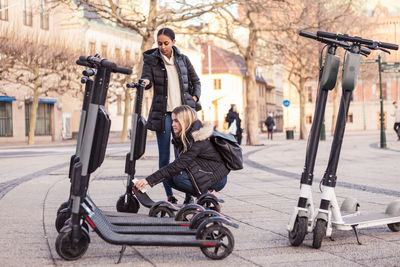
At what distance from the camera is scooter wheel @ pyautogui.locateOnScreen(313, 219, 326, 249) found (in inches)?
188

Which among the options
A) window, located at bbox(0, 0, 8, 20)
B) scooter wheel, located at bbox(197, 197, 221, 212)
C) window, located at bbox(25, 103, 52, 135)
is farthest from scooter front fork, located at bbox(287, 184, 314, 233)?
window, located at bbox(25, 103, 52, 135)

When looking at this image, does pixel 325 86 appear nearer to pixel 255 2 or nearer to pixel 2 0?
pixel 255 2

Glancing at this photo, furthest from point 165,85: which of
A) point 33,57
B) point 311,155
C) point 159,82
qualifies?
point 33,57

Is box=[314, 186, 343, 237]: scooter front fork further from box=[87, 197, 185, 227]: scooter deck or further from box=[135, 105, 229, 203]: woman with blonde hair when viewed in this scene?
box=[135, 105, 229, 203]: woman with blonde hair

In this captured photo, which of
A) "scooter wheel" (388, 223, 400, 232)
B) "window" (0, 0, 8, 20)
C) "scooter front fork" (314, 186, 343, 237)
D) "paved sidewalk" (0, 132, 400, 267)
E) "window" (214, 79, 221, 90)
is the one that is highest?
"window" (0, 0, 8, 20)

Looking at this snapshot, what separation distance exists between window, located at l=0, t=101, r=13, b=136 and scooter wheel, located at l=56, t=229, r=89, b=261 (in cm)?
3994

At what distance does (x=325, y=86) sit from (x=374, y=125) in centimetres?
7779

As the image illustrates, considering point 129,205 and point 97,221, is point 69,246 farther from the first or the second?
point 129,205

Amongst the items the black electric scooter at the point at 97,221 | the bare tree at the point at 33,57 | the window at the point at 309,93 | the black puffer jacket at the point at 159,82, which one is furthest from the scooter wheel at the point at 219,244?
the window at the point at 309,93

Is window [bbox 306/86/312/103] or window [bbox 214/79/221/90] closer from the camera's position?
window [bbox 214/79/221/90]

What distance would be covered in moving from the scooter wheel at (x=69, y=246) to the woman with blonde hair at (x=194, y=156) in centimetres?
166

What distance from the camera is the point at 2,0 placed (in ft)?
132

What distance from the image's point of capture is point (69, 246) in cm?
442

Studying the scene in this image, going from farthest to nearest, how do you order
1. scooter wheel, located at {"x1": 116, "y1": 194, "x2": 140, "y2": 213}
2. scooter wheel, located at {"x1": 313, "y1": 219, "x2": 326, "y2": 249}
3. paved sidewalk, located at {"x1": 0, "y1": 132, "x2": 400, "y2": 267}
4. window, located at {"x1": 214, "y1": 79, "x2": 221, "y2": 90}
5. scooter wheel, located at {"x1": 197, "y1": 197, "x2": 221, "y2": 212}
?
window, located at {"x1": 214, "y1": 79, "x2": 221, "y2": 90}
scooter wheel, located at {"x1": 116, "y1": 194, "x2": 140, "y2": 213}
scooter wheel, located at {"x1": 197, "y1": 197, "x2": 221, "y2": 212}
scooter wheel, located at {"x1": 313, "y1": 219, "x2": 326, "y2": 249}
paved sidewalk, located at {"x1": 0, "y1": 132, "x2": 400, "y2": 267}
